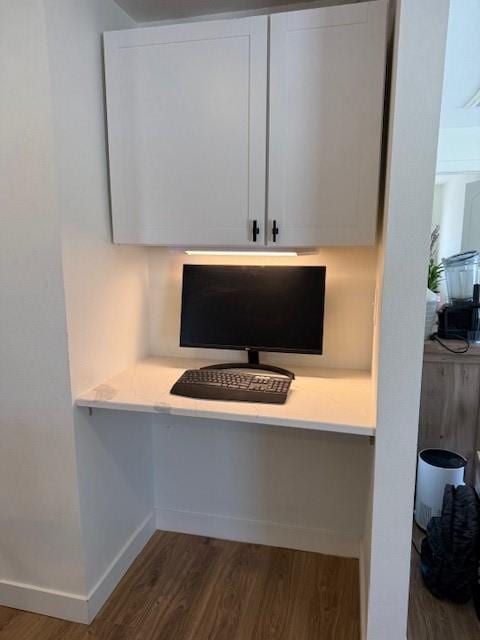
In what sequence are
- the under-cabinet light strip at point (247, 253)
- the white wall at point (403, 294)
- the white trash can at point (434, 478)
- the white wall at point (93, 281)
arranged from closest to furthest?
1. the white wall at point (403, 294)
2. the white wall at point (93, 281)
3. the under-cabinet light strip at point (247, 253)
4. the white trash can at point (434, 478)

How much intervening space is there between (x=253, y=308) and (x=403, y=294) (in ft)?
2.43

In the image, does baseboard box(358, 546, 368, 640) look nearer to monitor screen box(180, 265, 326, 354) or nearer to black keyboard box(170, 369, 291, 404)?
black keyboard box(170, 369, 291, 404)

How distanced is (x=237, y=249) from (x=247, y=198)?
0.70ft

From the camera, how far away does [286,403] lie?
1.50 m

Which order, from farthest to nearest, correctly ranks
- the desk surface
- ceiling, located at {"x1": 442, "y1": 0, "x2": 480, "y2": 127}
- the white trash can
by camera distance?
the white trash can, ceiling, located at {"x1": 442, "y1": 0, "x2": 480, "y2": 127}, the desk surface

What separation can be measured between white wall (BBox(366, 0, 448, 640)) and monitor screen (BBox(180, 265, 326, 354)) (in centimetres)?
54

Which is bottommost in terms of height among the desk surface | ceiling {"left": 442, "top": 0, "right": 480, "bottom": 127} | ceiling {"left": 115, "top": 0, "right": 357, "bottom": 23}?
the desk surface

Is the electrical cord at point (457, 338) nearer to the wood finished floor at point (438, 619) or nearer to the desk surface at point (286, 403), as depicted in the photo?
the desk surface at point (286, 403)

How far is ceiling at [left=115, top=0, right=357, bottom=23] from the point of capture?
1702 mm

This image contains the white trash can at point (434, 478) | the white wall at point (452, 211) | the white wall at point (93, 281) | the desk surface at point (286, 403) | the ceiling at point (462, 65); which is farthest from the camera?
the white wall at point (452, 211)

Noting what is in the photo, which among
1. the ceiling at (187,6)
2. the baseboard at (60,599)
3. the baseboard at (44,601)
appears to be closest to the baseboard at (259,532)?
the baseboard at (60,599)

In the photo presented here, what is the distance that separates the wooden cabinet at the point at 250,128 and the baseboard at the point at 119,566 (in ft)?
4.61

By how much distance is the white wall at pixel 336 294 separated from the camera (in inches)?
72.6

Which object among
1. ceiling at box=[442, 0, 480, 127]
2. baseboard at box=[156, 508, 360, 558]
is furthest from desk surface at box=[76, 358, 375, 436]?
ceiling at box=[442, 0, 480, 127]
